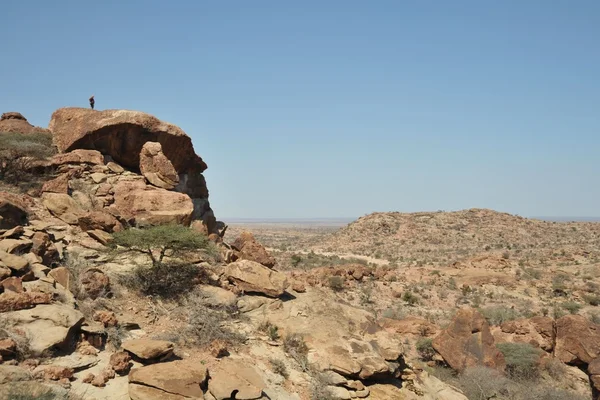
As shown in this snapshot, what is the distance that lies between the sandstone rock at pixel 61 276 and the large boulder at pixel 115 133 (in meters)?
7.68

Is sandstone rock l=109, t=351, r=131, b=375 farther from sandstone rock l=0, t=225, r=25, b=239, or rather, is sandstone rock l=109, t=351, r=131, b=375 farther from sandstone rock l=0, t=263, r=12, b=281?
sandstone rock l=0, t=225, r=25, b=239

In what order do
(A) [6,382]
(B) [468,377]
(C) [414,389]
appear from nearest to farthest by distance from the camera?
(A) [6,382] < (C) [414,389] < (B) [468,377]

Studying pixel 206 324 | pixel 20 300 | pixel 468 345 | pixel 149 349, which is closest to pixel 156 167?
pixel 206 324

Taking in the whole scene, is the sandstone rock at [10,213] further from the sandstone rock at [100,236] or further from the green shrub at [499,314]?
the green shrub at [499,314]

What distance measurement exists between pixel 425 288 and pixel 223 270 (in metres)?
14.3

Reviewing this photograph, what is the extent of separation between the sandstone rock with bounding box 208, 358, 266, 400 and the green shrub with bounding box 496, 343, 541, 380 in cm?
923

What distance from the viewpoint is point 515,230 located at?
171 ft

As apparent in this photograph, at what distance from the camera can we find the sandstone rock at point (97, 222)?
12469mm

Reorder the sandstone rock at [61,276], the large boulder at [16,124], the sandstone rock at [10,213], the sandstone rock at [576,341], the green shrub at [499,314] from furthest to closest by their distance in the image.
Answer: the green shrub at [499,314]
the large boulder at [16,124]
the sandstone rock at [576,341]
the sandstone rock at [10,213]
the sandstone rock at [61,276]

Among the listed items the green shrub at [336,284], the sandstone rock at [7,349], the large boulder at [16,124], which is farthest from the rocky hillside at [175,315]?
the large boulder at [16,124]

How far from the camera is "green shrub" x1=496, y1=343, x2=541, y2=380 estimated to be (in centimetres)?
1324

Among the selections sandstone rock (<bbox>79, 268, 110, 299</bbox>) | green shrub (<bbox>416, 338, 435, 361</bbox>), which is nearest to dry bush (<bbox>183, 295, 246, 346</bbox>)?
sandstone rock (<bbox>79, 268, 110, 299</bbox>)

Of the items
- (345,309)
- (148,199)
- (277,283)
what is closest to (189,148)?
(148,199)

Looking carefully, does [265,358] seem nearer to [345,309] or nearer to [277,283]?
[277,283]
